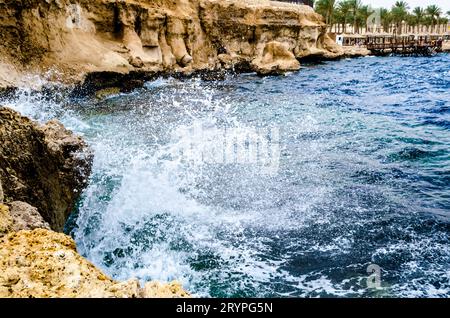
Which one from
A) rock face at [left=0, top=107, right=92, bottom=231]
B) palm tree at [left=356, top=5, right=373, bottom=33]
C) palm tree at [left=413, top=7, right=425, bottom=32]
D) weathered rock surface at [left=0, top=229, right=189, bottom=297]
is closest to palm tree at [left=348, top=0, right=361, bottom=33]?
palm tree at [left=356, top=5, right=373, bottom=33]

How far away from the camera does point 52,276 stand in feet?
7.27

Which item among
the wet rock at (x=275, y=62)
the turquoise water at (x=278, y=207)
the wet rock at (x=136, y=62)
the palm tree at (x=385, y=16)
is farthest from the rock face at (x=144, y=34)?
the palm tree at (x=385, y=16)

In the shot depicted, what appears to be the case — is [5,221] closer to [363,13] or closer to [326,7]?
[326,7]

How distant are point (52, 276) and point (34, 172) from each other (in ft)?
8.23

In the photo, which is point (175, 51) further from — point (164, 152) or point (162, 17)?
point (164, 152)

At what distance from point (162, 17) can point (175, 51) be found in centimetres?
293

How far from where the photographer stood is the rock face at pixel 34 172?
388 centimetres

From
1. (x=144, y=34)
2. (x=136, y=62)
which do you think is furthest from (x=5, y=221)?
(x=144, y=34)

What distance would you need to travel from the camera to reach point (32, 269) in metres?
2.25

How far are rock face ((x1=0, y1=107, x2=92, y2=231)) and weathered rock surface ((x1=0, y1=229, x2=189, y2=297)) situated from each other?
773 mm

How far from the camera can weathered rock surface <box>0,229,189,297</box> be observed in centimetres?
207

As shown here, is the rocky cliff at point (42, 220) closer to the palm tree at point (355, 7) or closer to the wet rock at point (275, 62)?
the wet rock at point (275, 62)

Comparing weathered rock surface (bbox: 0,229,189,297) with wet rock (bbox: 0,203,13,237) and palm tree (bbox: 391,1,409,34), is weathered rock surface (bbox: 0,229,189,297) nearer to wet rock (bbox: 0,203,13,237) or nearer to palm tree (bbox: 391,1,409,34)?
wet rock (bbox: 0,203,13,237)
